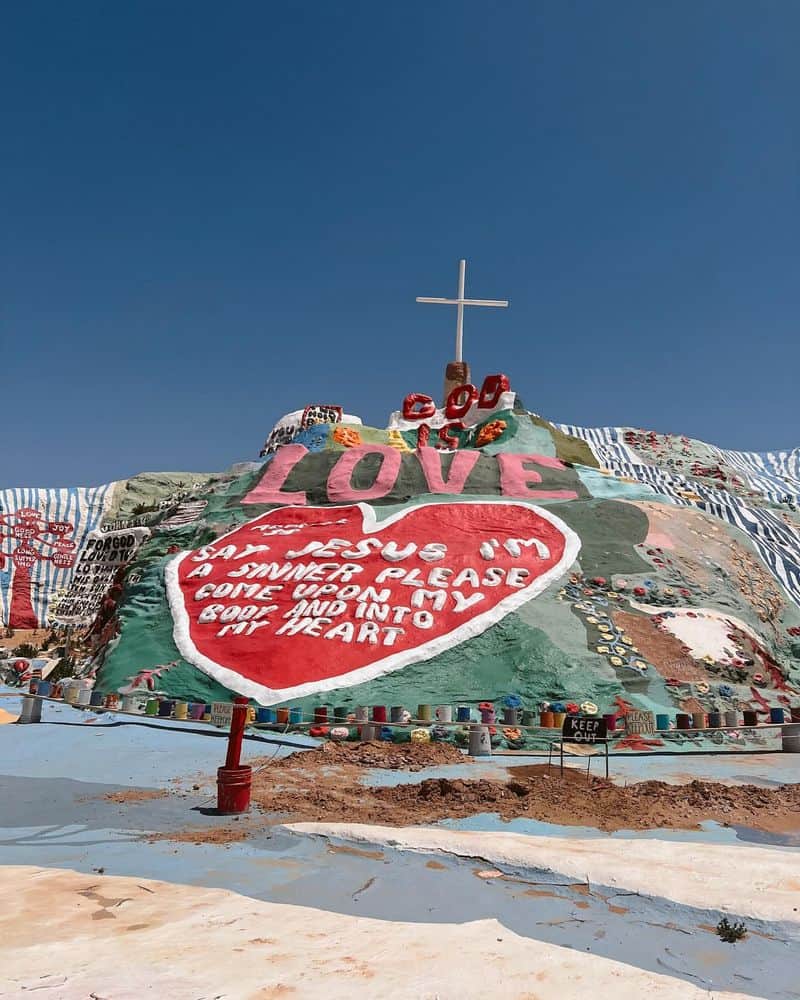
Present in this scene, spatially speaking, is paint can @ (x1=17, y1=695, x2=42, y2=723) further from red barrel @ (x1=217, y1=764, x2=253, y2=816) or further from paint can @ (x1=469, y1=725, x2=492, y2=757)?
paint can @ (x1=469, y1=725, x2=492, y2=757)

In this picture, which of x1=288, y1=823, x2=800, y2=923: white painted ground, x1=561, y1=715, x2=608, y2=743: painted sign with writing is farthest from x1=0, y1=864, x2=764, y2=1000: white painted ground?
x1=561, y1=715, x2=608, y2=743: painted sign with writing

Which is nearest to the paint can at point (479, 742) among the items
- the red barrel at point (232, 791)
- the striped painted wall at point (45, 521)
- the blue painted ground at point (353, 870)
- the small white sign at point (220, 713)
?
the blue painted ground at point (353, 870)

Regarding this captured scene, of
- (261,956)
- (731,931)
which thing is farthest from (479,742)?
(261,956)

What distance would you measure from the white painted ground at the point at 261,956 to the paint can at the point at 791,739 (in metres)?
9.02

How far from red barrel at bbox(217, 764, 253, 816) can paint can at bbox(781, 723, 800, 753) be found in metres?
8.71

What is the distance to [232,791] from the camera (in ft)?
23.7

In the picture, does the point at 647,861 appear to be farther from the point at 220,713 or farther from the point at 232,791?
the point at 220,713

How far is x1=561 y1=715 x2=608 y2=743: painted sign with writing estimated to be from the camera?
911cm

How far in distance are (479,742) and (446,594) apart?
4791 mm

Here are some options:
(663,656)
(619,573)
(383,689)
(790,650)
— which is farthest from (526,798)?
(790,650)

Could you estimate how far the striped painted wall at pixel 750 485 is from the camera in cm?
3175

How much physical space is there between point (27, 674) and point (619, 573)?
15.9 m

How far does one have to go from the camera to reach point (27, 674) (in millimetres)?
20125

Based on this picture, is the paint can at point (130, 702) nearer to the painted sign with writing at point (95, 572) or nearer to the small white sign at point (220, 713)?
the small white sign at point (220, 713)
